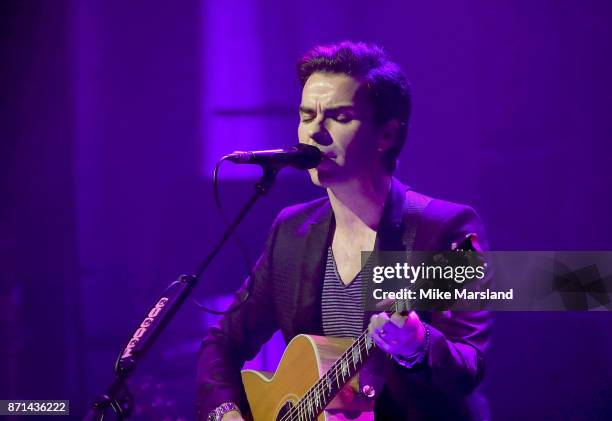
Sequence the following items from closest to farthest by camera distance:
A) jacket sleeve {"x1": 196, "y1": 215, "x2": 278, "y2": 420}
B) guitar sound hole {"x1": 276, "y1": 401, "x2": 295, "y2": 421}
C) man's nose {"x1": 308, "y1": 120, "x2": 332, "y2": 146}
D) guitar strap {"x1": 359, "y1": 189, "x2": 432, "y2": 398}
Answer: guitar strap {"x1": 359, "y1": 189, "x2": 432, "y2": 398} < guitar sound hole {"x1": 276, "y1": 401, "x2": 295, "y2": 421} < man's nose {"x1": 308, "y1": 120, "x2": 332, "y2": 146} < jacket sleeve {"x1": 196, "y1": 215, "x2": 278, "y2": 420}

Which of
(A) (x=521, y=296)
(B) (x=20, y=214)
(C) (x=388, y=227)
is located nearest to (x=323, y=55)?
(C) (x=388, y=227)

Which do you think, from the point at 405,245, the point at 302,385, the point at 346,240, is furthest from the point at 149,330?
the point at 405,245

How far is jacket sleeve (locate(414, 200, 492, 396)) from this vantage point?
213 cm

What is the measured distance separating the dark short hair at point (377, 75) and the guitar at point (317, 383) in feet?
1.95

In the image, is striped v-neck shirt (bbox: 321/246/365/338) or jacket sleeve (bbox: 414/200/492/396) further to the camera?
striped v-neck shirt (bbox: 321/246/365/338)

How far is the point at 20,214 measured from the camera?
132 inches

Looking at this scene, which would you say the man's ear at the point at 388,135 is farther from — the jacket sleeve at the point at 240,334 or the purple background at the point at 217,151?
the jacket sleeve at the point at 240,334

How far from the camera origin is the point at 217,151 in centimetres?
313

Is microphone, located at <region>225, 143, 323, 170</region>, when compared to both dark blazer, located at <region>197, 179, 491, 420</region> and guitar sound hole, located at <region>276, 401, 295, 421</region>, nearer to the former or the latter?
dark blazer, located at <region>197, 179, 491, 420</region>

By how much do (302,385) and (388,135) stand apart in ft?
2.92

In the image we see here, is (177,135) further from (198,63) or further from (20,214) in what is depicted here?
(20,214)

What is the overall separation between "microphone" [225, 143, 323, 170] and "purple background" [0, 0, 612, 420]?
0.50 meters

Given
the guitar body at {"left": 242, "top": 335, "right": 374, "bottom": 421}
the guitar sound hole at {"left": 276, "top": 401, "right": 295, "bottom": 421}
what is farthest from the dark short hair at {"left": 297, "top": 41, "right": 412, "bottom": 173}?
the guitar sound hole at {"left": 276, "top": 401, "right": 295, "bottom": 421}

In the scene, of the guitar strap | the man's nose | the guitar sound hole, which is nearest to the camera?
the guitar strap
